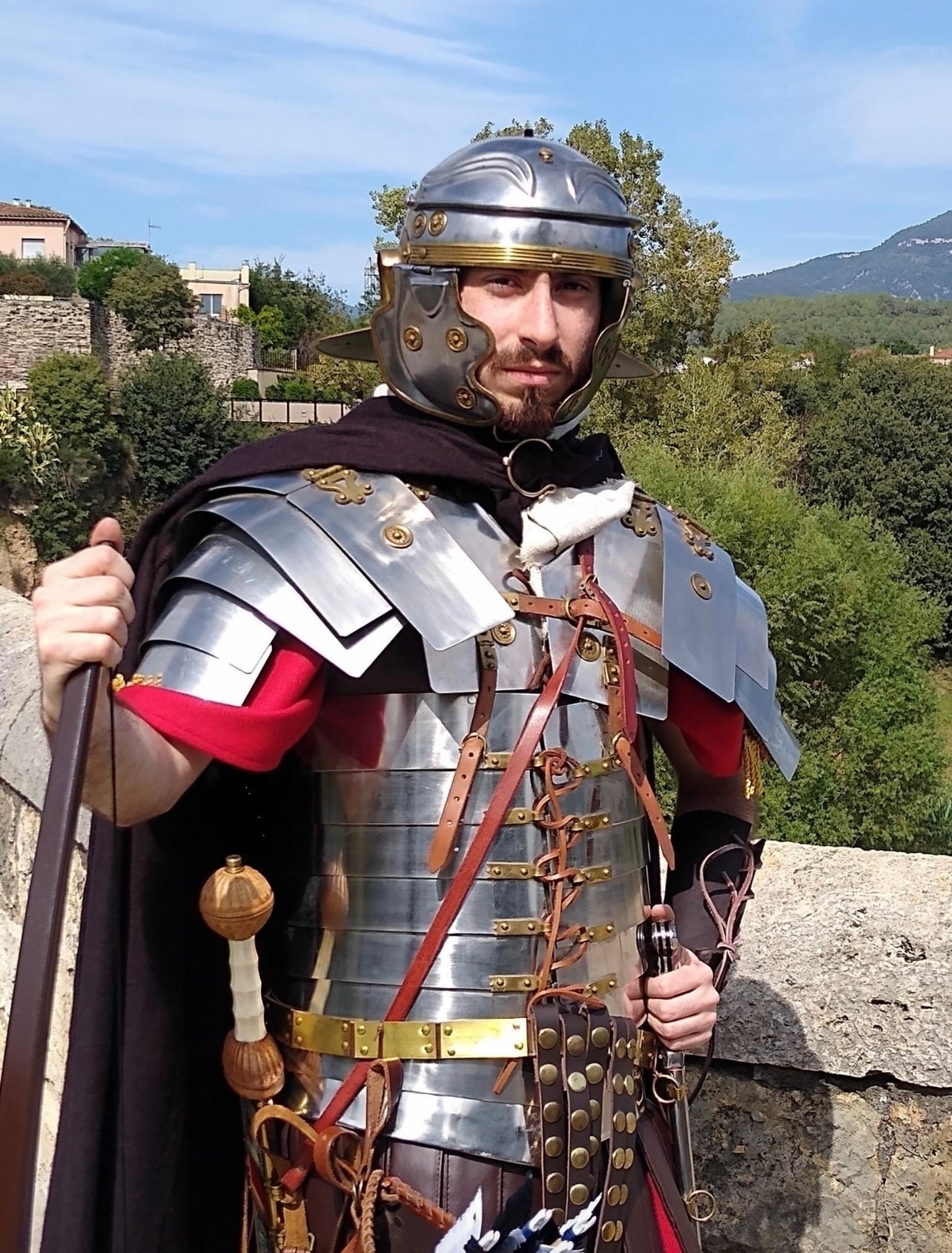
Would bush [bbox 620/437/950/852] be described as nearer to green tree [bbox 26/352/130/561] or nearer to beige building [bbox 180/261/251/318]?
green tree [bbox 26/352/130/561]

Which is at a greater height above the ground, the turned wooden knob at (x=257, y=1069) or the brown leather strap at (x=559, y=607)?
the brown leather strap at (x=559, y=607)

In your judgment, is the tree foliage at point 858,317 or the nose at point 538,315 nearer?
the nose at point 538,315

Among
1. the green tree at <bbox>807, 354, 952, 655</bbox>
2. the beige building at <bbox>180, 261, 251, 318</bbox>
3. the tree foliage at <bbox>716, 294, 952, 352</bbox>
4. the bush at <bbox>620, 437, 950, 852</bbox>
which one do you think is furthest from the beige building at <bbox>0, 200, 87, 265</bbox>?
the tree foliage at <bbox>716, 294, 952, 352</bbox>

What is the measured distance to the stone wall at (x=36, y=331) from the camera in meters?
42.2

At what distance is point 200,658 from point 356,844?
0.38 m

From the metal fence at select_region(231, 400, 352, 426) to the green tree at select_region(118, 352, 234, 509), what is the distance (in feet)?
8.00

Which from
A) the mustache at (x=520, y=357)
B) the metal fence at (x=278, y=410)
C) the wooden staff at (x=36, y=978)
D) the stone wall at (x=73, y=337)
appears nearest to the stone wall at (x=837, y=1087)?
the mustache at (x=520, y=357)

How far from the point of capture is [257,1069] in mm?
1919

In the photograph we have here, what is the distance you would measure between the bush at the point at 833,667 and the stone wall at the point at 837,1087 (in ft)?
50.7

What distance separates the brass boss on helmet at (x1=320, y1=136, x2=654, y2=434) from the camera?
2041mm

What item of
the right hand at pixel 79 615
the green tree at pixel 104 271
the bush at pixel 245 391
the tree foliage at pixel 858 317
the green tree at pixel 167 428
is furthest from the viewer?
the tree foliage at pixel 858 317

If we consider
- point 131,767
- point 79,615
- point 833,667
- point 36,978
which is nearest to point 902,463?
point 833,667

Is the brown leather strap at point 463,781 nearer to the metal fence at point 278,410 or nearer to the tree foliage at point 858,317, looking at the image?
the metal fence at point 278,410

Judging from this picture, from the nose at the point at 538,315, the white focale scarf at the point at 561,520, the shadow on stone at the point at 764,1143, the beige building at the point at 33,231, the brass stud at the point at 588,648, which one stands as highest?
the beige building at the point at 33,231
